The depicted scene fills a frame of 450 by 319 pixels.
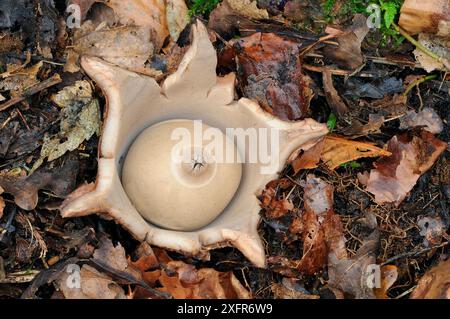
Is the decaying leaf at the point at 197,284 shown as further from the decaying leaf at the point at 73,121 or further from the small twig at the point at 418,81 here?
the small twig at the point at 418,81

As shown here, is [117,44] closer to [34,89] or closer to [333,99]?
[34,89]

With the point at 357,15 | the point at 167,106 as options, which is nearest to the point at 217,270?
the point at 167,106

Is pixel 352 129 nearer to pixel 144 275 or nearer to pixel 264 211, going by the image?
pixel 264 211

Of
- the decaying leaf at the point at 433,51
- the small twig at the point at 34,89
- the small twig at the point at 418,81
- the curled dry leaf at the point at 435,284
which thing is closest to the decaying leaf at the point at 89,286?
the small twig at the point at 34,89

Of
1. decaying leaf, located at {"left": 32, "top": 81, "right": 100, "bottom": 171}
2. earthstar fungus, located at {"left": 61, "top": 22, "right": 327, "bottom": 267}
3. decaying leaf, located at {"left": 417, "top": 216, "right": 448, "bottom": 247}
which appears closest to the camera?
earthstar fungus, located at {"left": 61, "top": 22, "right": 327, "bottom": 267}

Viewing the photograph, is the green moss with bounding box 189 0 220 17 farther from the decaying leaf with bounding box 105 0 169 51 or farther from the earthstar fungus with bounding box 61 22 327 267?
the earthstar fungus with bounding box 61 22 327 267

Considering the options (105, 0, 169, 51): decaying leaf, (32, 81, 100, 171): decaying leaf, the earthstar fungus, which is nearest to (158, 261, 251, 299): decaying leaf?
the earthstar fungus
